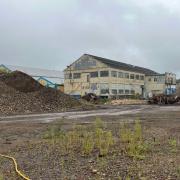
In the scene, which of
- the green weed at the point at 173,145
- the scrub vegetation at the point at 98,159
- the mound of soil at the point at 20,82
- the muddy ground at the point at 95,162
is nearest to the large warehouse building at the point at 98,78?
the mound of soil at the point at 20,82

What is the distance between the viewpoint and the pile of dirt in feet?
104

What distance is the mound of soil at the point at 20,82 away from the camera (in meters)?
38.4

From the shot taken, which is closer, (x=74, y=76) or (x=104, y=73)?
(x=104, y=73)

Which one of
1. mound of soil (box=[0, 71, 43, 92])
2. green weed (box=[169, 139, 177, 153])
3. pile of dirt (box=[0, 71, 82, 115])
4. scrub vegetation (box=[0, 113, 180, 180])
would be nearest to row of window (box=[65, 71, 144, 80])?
pile of dirt (box=[0, 71, 82, 115])

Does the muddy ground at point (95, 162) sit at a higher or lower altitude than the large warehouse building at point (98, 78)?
lower

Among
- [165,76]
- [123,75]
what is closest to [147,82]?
[165,76]

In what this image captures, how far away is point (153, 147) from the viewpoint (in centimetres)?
1001

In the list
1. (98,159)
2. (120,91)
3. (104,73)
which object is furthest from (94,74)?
(98,159)

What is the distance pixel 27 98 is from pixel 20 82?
5.28 m

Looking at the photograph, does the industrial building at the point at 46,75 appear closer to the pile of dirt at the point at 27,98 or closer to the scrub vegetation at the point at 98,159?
the pile of dirt at the point at 27,98

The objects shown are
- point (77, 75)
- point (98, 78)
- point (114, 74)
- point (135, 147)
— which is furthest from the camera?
point (77, 75)

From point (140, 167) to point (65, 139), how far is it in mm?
4233

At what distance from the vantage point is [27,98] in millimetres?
34250

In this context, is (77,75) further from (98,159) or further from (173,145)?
(98,159)
